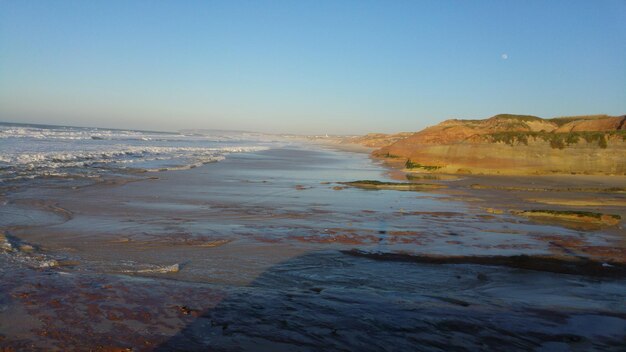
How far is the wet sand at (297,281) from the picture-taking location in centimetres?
393

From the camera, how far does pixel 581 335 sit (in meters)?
4.04

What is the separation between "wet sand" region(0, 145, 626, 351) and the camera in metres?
3.93

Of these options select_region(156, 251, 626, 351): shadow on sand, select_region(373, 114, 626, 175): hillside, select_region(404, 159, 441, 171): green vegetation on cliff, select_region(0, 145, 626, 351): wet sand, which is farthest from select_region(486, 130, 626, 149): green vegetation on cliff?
select_region(156, 251, 626, 351): shadow on sand

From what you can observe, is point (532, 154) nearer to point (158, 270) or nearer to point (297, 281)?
point (297, 281)

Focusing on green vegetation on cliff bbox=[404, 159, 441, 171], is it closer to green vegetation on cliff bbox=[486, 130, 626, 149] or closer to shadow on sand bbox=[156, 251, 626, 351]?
green vegetation on cliff bbox=[486, 130, 626, 149]

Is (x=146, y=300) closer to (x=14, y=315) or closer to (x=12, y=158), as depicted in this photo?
(x=14, y=315)

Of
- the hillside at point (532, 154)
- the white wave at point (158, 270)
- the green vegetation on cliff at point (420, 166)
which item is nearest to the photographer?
the white wave at point (158, 270)

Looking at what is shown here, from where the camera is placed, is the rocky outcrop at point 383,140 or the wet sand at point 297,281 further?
the rocky outcrop at point 383,140

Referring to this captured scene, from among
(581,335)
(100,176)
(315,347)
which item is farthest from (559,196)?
(100,176)

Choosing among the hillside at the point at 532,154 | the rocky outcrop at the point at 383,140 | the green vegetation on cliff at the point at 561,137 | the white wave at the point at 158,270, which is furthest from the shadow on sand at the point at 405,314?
the rocky outcrop at the point at 383,140

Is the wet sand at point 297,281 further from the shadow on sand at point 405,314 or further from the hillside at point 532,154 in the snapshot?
the hillside at point 532,154

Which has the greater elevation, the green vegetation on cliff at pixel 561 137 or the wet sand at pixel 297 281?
the green vegetation on cliff at pixel 561 137

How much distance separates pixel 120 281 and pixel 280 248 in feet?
8.35

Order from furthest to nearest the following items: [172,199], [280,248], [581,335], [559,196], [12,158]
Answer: [12,158] < [559,196] < [172,199] < [280,248] < [581,335]
